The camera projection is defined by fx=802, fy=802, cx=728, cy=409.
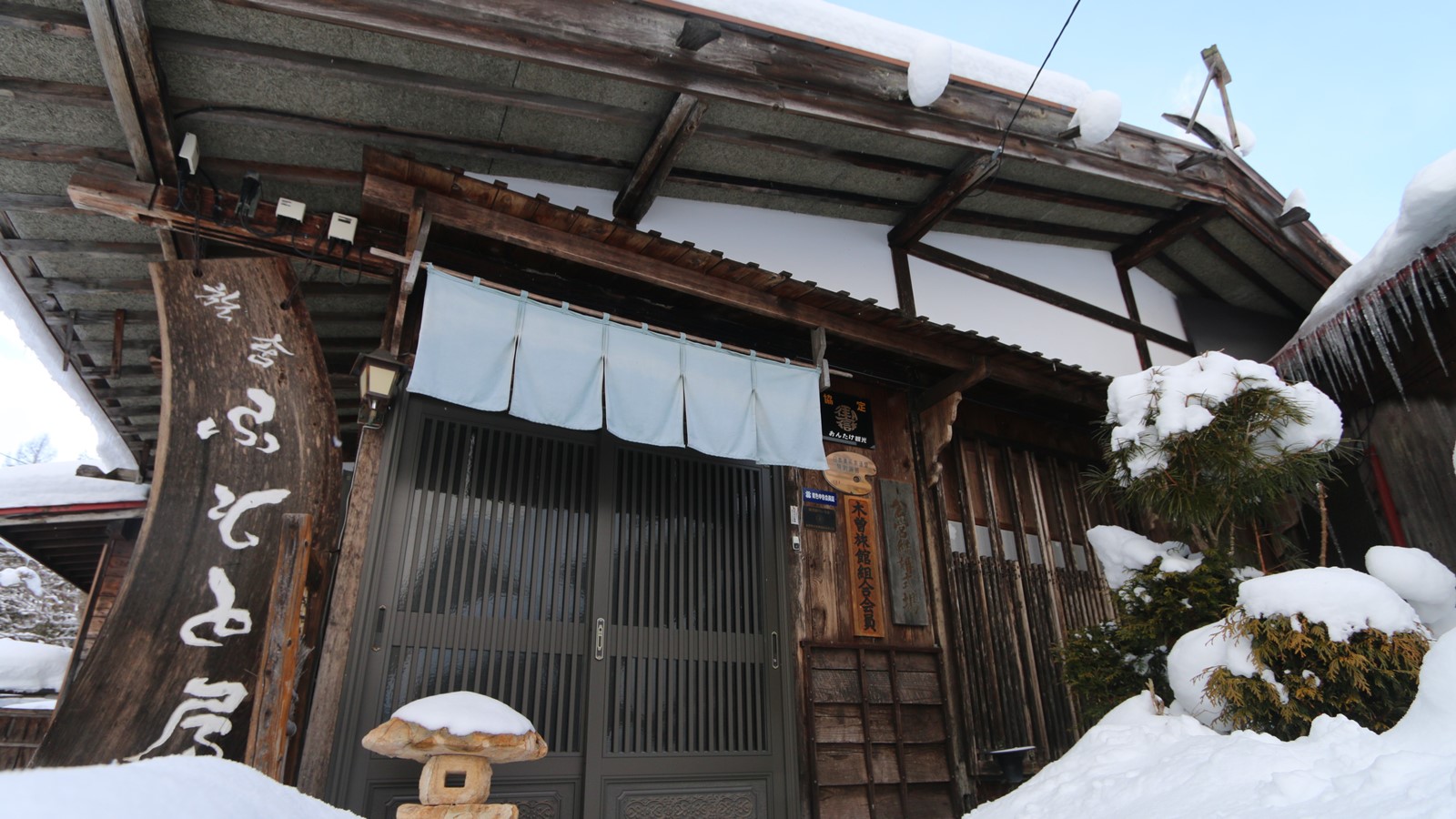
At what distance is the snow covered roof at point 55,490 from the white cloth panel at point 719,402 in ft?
20.4

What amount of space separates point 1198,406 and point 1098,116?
10.3 ft

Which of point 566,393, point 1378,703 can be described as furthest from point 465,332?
point 1378,703

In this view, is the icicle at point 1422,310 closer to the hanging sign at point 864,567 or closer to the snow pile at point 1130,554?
the snow pile at point 1130,554

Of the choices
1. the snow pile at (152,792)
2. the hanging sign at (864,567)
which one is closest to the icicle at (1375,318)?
the hanging sign at (864,567)

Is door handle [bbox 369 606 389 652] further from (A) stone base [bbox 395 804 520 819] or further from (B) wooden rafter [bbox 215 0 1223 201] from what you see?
(B) wooden rafter [bbox 215 0 1223 201]

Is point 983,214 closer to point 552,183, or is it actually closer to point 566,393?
point 552,183

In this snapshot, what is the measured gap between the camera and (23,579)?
17.9 m

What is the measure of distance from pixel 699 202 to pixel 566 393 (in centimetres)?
270

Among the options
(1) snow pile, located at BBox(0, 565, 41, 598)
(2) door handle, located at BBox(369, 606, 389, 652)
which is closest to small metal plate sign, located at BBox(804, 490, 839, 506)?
(2) door handle, located at BBox(369, 606, 389, 652)

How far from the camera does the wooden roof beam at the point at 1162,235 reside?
9.51 metres

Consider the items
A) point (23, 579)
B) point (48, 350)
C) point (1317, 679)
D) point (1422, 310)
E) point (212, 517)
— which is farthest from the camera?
point (23, 579)

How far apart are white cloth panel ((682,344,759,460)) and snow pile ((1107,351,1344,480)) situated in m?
2.87

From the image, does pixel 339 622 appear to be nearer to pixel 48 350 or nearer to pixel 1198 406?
pixel 48 350

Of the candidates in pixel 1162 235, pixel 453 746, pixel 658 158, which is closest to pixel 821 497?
pixel 658 158
